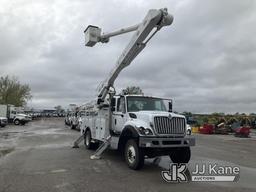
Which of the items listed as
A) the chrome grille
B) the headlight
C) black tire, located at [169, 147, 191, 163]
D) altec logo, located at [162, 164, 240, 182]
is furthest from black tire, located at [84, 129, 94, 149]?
altec logo, located at [162, 164, 240, 182]

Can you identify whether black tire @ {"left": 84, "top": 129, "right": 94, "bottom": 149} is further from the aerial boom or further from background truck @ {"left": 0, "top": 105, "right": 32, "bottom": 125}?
background truck @ {"left": 0, "top": 105, "right": 32, "bottom": 125}

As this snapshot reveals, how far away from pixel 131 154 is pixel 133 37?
201 inches

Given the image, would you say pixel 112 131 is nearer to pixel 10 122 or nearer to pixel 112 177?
pixel 112 177

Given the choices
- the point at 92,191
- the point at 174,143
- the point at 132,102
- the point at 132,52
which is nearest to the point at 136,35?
the point at 132,52

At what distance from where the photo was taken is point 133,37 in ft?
47.4

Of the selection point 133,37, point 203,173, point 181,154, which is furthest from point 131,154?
point 133,37

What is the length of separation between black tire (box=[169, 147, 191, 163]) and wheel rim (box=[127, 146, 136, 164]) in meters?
1.40

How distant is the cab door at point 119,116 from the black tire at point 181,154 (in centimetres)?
223

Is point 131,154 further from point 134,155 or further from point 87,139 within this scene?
point 87,139

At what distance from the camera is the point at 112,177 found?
33.2 ft

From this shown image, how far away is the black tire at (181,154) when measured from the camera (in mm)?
12211

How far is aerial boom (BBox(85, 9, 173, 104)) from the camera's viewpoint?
13134mm

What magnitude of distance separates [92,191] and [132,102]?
5.71 m

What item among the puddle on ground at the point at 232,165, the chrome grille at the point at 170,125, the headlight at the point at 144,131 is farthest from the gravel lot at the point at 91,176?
the chrome grille at the point at 170,125
